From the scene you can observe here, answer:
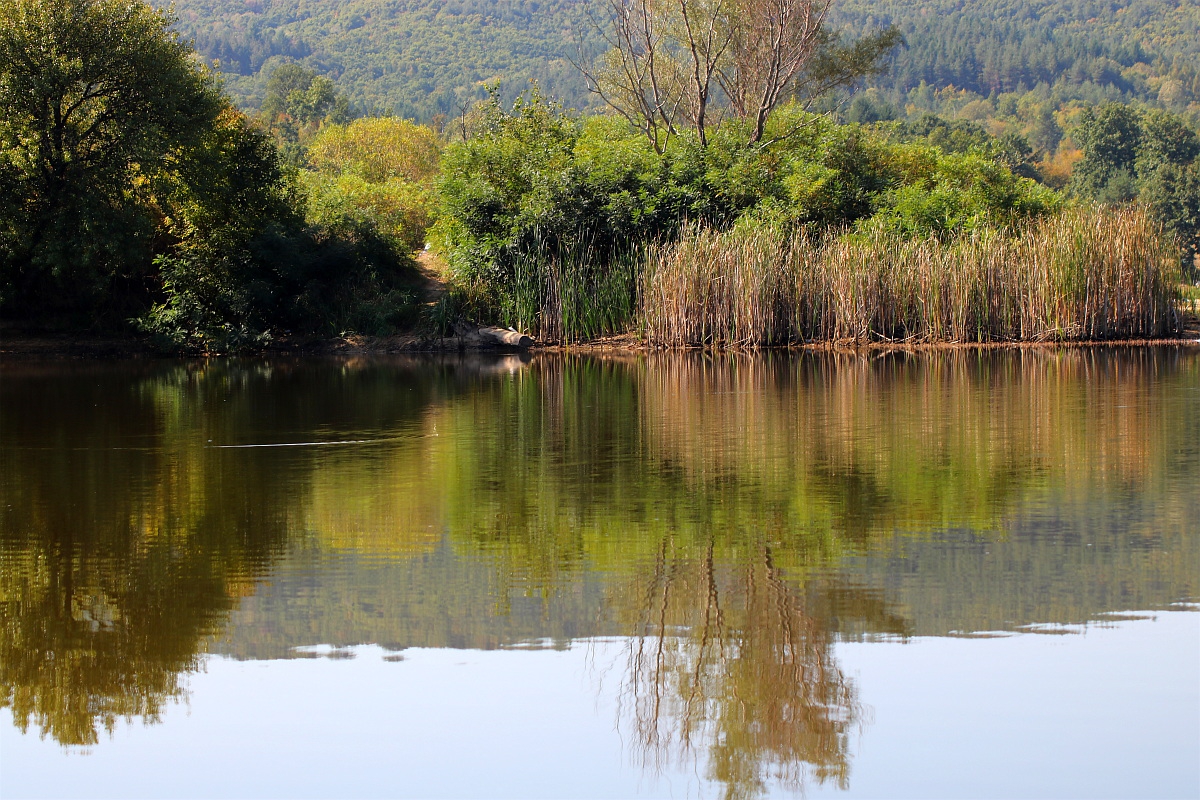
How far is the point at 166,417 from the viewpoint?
1267 centimetres

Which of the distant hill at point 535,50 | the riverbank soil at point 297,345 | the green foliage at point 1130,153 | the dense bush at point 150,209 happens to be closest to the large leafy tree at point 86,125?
the dense bush at point 150,209

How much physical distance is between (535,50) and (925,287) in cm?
15073

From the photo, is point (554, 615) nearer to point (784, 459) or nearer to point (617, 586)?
point (617, 586)

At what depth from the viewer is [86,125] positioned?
81.2ft

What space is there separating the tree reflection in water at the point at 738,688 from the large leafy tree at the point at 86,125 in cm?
2149

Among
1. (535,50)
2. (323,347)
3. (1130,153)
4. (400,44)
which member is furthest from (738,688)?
(400,44)

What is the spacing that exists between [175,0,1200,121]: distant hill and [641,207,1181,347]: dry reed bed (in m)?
122

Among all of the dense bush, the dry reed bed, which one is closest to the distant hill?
the dense bush

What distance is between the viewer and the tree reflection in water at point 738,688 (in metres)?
3.66

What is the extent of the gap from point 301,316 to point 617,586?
22.1 metres

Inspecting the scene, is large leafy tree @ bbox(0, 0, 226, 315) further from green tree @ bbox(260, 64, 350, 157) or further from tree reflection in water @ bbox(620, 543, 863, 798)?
green tree @ bbox(260, 64, 350, 157)

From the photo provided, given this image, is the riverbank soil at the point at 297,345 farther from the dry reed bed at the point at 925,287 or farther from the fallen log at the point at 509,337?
the dry reed bed at the point at 925,287

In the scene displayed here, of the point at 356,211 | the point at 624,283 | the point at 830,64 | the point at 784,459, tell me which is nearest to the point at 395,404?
the point at 784,459

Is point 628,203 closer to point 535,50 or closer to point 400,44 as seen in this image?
point 535,50
